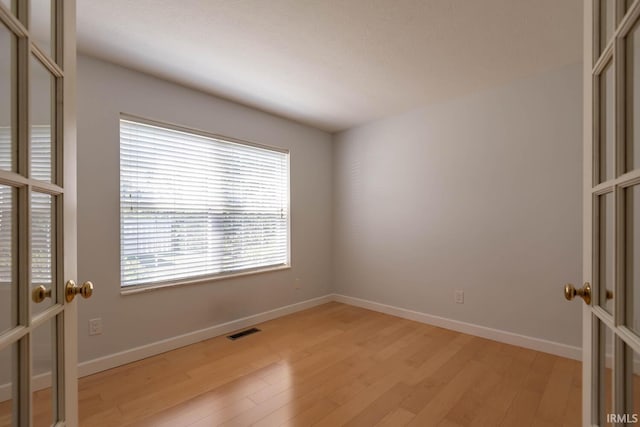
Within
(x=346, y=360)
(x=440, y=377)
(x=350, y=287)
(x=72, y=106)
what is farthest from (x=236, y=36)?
(x=350, y=287)

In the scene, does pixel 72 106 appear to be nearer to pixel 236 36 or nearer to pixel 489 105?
pixel 236 36

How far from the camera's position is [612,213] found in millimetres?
768

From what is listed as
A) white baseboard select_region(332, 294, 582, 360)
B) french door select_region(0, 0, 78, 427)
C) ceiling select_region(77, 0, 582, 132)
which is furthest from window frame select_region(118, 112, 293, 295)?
french door select_region(0, 0, 78, 427)

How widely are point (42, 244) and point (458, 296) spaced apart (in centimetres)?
325

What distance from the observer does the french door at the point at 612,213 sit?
68 centimetres

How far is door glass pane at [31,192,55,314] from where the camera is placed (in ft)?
2.45

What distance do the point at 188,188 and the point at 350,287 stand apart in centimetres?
242

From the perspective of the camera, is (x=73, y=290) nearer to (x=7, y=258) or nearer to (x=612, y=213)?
(x=7, y=258)

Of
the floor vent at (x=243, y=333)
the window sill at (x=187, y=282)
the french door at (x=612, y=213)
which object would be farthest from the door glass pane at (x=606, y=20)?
the floor vent at (x=243, y=333)

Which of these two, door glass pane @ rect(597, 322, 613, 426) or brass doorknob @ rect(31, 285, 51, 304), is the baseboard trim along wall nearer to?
brass doorknob @ rect(31, 285, 51, 304)

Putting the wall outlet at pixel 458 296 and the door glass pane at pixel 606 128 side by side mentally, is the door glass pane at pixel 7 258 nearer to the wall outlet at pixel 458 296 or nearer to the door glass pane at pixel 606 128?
the door glass pane at pixel 606 128

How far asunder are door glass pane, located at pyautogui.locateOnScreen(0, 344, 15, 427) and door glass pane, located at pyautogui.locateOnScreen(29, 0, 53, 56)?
2.46 ft

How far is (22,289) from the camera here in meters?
0.70

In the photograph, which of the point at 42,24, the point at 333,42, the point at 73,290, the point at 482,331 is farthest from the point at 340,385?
the point at 333,42
